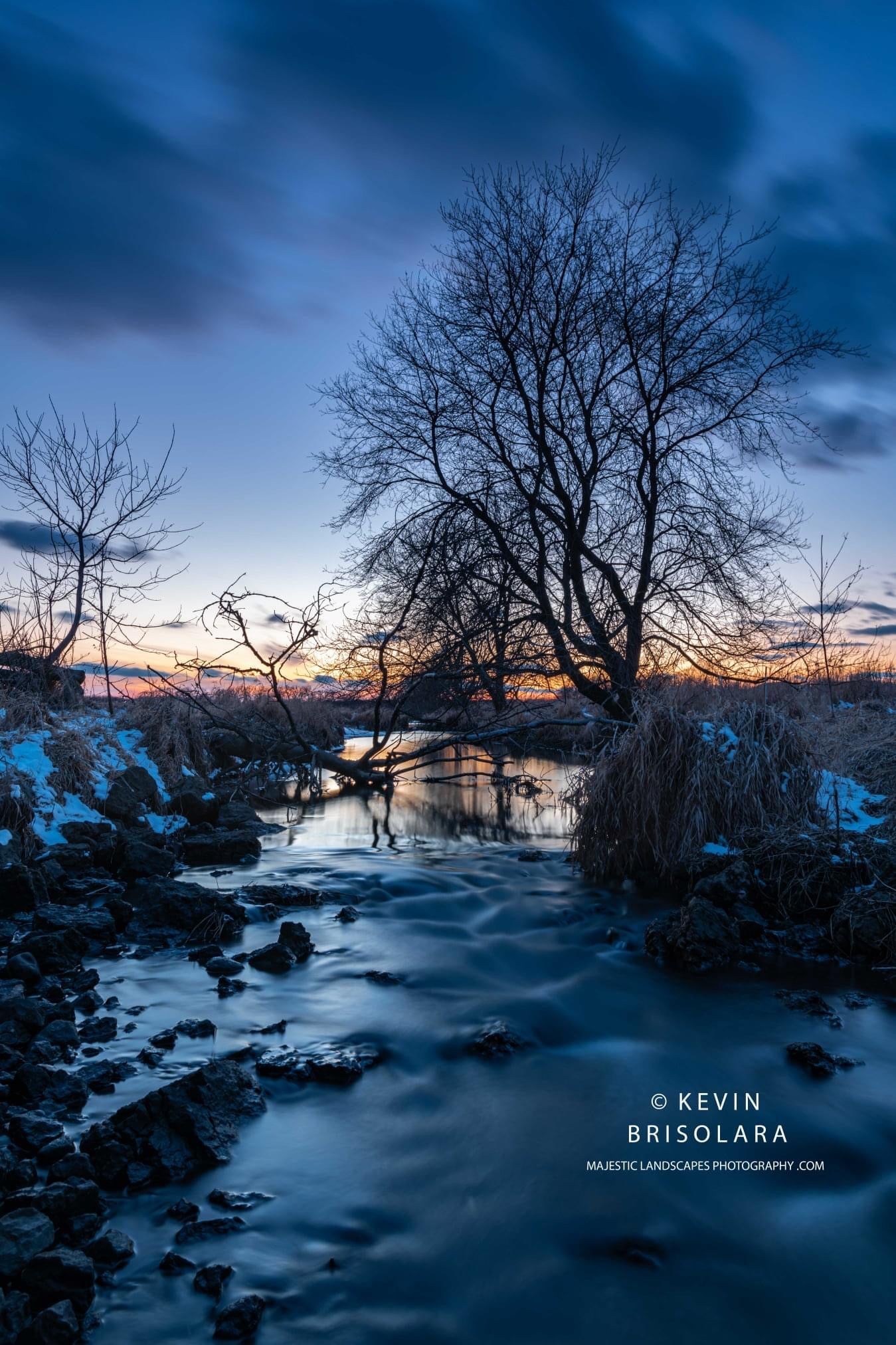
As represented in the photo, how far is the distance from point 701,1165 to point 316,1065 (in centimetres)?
204

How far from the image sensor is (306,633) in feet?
28.3

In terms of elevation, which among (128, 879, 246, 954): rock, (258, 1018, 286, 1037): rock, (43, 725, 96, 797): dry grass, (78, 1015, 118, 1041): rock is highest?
(43, 725, 96, 797): dry grass

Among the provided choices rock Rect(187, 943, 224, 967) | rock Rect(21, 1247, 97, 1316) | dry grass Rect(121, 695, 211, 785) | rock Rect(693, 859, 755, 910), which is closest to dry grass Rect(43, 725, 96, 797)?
dry grass Rect(121, 695, 211, 785)

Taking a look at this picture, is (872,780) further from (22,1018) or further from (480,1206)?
(22,1018)

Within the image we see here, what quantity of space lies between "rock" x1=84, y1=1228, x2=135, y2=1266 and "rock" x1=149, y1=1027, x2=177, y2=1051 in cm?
158

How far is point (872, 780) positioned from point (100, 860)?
8.42m

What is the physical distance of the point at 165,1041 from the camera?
4.54m

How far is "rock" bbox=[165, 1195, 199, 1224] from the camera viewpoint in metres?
3.15

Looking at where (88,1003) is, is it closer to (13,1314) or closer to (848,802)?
(13,1314)

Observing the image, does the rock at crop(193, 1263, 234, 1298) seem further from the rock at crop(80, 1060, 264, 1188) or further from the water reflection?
the water reflection

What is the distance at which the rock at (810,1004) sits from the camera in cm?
526

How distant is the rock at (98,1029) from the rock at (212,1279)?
2.00 meters

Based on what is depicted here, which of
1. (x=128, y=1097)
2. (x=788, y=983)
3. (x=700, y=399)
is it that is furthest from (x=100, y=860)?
(x=700, y=399)

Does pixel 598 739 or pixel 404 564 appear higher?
pixel 404 564
